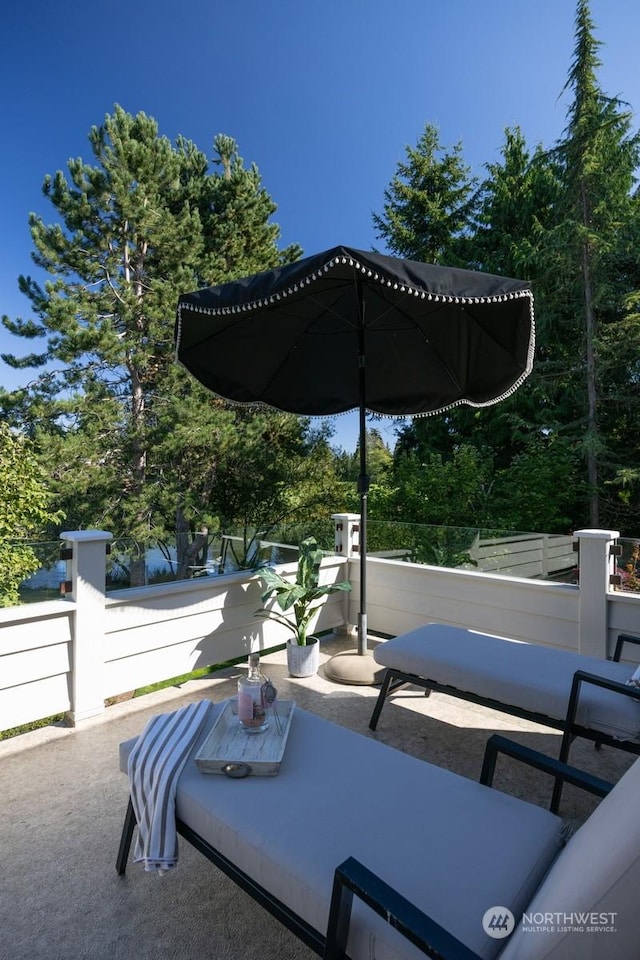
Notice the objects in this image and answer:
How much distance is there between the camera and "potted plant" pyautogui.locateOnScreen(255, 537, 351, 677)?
3.51m

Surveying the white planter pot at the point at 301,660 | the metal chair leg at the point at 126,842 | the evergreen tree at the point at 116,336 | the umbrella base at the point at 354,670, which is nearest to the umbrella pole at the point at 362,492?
the umbrella base at the point at 354,670

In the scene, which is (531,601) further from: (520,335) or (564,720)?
(520,335)

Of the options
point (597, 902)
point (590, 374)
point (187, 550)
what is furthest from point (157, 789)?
point (590, 374)

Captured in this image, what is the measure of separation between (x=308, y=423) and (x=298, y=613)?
871 cm

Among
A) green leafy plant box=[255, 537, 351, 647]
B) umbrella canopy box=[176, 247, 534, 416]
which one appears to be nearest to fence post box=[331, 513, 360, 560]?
green leafy plant box=[255, 537, 351, 647]

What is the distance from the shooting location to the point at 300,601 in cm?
364

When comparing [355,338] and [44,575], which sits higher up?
[355,338]

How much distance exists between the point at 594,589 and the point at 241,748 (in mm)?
2498

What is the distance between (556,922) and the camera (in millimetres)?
839

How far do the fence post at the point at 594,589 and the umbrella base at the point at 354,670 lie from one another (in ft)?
4.39

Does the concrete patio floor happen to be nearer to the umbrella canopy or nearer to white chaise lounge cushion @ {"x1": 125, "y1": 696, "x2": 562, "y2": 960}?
white chaise lounge cushion @ {"x1": 125, "y1": 696, "x2": 562, "y2": 960}

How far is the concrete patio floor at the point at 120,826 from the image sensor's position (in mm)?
1519

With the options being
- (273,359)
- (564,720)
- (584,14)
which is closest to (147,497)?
(273,359)

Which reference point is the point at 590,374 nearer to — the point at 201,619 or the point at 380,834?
the point at 201,619
